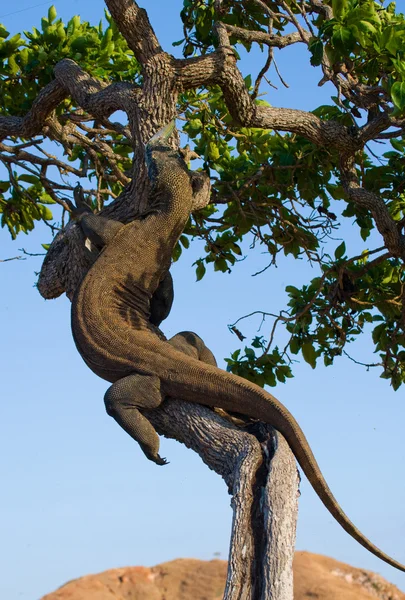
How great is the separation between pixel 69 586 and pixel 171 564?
42cm

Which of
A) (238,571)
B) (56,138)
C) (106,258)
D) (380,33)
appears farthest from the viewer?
(56,138)

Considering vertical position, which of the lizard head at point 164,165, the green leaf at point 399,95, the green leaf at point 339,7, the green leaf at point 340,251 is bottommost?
the lizard head at point 164,165

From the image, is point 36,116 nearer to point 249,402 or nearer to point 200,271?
point 200,271

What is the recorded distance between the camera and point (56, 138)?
7812mm

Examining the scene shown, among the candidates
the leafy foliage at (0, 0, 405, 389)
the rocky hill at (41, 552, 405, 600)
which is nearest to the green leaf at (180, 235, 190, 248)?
the leafy foliage at (0, 0, 405, 389)

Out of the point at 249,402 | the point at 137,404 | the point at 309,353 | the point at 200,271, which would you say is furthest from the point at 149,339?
the point at 200,271

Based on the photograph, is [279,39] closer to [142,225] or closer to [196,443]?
[142,225]

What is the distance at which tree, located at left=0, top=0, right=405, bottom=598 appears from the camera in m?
6.02

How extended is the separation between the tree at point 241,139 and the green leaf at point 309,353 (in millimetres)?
13

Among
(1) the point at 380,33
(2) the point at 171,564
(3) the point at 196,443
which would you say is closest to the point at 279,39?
(1) the point at 380,33

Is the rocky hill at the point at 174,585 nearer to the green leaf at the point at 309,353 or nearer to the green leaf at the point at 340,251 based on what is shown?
the green leaf at the point at 309,353

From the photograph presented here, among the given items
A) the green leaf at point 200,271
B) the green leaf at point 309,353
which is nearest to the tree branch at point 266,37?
the green leaf at point 200,271

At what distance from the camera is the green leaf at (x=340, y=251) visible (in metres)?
7.60

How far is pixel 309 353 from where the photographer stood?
7.77 m
